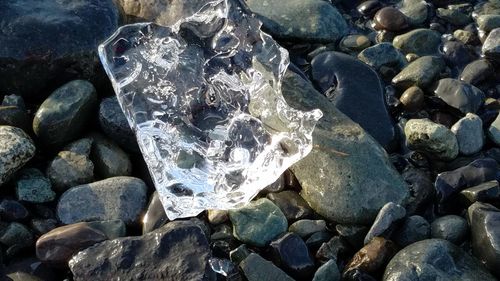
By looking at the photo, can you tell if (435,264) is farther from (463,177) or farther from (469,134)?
(469,134)

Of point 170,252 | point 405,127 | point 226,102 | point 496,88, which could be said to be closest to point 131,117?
point 226,102

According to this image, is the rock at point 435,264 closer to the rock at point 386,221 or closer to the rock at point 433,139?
the rock at point 386,221

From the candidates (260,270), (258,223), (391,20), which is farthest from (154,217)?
(391,20)

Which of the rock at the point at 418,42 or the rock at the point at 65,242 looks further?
the rock at the point at 418,42

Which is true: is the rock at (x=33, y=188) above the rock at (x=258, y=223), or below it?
below

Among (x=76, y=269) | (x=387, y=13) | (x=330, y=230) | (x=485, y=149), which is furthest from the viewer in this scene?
(x=387, y=13)

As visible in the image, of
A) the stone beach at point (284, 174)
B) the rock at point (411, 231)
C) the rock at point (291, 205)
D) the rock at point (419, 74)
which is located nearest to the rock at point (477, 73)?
the stone beach at point (284, 174)

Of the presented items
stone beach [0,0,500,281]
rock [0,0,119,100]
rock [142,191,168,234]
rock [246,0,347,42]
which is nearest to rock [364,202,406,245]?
stone beach [0,0,500,281]

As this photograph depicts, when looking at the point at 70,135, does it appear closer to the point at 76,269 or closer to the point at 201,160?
the point at 201,160
